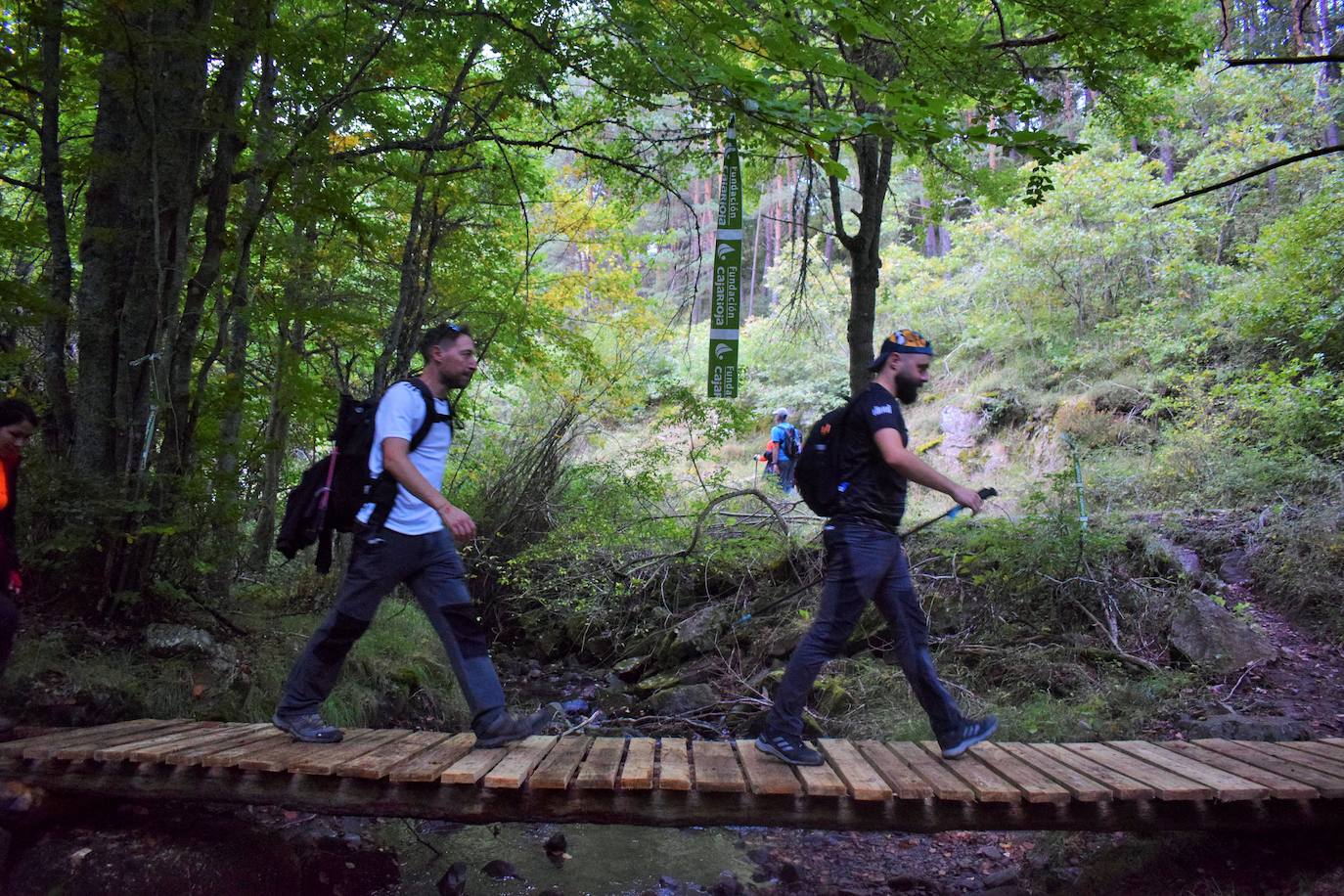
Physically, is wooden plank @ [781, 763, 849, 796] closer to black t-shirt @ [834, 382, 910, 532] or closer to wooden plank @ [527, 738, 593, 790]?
wooden plank @ [527, 738, 593, 790]

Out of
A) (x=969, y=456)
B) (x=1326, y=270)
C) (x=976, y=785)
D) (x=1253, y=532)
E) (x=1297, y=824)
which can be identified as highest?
(x=1326, y=270)

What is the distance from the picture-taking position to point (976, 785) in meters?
3.33

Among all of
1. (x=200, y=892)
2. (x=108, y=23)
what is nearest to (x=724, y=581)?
(x=200, y=892)

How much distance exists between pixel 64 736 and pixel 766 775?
11.0 ft

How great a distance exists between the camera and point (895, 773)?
11.5 ft

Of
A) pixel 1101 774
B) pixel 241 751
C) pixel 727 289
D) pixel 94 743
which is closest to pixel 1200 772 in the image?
pixel 1101 774

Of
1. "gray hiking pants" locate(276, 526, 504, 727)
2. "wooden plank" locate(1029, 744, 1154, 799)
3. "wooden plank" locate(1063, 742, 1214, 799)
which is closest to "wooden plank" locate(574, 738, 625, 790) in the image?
"gray hiking pants" locate(276, 526, 504, 727)

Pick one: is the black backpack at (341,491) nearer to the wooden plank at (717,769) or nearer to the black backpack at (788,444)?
the wooden plank at (717,769)

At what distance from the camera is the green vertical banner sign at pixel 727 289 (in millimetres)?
5359

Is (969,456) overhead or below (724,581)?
overhead

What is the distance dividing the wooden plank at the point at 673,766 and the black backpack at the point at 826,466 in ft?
4.28

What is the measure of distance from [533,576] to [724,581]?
2.23m

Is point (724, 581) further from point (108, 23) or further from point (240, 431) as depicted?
point (108, 23)

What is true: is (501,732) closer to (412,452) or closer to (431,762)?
(431,762)
